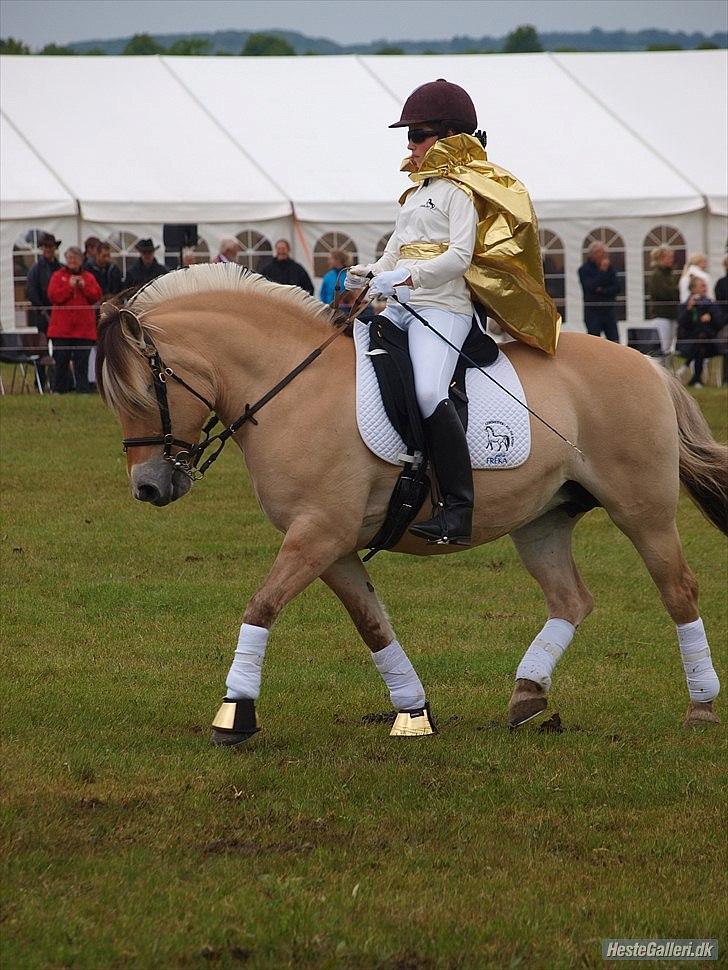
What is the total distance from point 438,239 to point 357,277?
16.9 inches

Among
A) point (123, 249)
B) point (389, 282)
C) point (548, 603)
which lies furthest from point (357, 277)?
point (123, 249)

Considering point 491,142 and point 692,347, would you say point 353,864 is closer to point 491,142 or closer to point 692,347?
point 692,347

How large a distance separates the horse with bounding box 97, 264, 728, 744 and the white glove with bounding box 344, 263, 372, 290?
6.9 inches

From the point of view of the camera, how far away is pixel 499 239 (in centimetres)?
712

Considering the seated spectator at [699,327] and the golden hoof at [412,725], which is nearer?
the golden hoof at [412,725]

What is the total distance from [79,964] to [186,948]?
0.33m

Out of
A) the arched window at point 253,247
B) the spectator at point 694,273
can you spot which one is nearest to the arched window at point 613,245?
the spectator at point 694,273

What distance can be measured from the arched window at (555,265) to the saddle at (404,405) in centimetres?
2039

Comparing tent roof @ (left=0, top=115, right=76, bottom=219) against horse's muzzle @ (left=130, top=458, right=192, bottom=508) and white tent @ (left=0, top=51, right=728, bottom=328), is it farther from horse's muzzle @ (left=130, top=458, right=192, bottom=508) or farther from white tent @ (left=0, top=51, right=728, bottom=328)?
horse's muzzle @ (left=130, top=458, right=192, bottom=508)

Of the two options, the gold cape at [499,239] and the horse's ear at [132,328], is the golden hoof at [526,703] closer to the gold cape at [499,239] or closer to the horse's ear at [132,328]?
the gold cape at [499,239]

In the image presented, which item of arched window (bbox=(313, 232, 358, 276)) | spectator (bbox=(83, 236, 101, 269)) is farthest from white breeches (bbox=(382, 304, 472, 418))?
arched window (bbox=(313, 232, 358, 276))

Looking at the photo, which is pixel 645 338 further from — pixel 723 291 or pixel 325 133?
pixel 325 133

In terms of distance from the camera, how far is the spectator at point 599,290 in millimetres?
25250

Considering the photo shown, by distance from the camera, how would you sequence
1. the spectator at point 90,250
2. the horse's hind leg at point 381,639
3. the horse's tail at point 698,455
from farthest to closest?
1. the spectator at point 90,250
2. the horse's tail at point 698,455
3. the horse's hind leg at point 381,639
